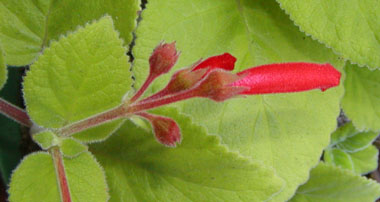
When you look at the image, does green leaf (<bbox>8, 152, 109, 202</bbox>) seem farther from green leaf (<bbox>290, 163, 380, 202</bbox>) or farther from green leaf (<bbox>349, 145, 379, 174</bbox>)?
green leaf (<bbox>349, 145, 379, 174</bbox>)

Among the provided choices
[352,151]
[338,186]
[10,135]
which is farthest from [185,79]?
[352,151]

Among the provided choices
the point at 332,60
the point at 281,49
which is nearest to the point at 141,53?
the point at 281,49

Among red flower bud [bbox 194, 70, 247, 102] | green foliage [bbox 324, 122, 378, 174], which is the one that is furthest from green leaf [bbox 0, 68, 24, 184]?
green foliage [bbox 324, 122, 378, 174]

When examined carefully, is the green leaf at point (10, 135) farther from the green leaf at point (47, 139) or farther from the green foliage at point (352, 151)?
the green foliage at point (352, 151)

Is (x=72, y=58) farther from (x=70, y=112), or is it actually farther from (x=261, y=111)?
(x=261, y=111)

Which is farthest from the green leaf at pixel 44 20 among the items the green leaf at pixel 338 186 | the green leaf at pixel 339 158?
the green leaf at pixel 339 158

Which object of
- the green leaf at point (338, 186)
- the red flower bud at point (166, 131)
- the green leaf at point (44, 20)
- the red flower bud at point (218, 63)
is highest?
the green leaf at point (44, 20)
